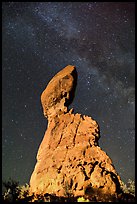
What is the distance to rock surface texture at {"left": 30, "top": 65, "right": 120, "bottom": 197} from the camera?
77.0 feet

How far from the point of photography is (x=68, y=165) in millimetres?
25203

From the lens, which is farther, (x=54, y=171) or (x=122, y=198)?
(x=54, y=171)

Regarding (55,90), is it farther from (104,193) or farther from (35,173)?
(104,193)

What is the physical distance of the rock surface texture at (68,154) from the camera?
2347cm

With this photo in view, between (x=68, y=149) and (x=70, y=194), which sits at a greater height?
(x=68, y=149)

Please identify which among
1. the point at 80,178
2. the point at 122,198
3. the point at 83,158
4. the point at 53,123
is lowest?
the point at 122,198

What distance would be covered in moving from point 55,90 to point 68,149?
344 inches

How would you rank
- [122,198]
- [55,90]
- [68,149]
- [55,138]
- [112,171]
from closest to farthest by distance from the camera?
1. [122,198]
2. [112,171]
3. [68,149]
4. [55,138]
5. [55,90]

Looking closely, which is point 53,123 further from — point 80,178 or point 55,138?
point 80,178

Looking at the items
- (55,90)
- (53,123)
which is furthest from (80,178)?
(55,90)

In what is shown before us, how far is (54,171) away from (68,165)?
5.55ft

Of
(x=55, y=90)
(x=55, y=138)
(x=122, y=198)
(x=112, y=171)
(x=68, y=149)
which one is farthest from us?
(x=55, y=90)

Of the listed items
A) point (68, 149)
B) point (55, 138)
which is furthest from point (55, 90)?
point (68, 149)

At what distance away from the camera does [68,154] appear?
2650 cm
